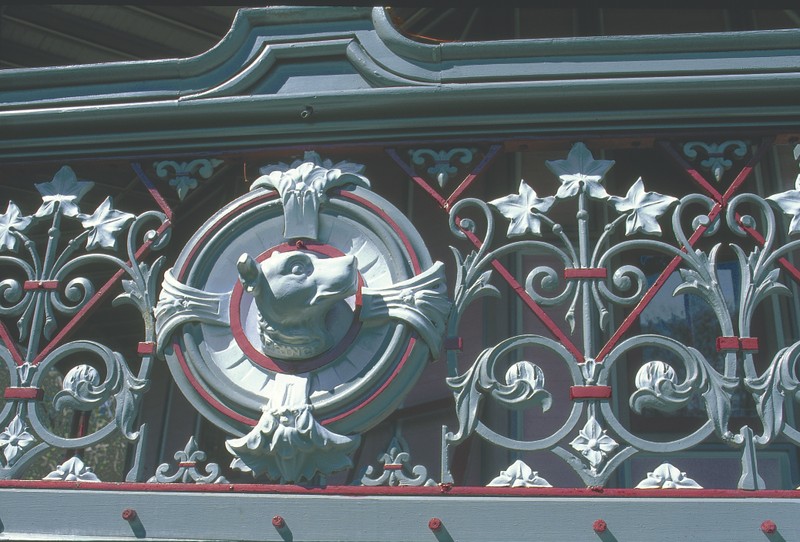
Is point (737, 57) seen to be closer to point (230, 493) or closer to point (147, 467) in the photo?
point (230, 493)

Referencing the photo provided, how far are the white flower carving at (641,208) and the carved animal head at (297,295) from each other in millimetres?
1313

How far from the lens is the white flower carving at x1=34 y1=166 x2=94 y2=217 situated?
19.5ft

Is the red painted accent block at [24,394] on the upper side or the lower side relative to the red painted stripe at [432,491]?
upper

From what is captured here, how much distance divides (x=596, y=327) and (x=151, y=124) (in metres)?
2.94

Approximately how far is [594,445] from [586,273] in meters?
0.82

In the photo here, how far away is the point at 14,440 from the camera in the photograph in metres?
5.37

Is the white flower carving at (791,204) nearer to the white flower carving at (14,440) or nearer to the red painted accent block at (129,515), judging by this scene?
the red painted accent block at (129,515)

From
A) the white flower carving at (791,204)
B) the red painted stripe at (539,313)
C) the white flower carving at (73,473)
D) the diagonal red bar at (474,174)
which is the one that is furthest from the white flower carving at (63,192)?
the white flower carving at (791,204)

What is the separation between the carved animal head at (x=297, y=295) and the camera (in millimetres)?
5215

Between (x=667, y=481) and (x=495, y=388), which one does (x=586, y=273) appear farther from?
(x=667, y=481)

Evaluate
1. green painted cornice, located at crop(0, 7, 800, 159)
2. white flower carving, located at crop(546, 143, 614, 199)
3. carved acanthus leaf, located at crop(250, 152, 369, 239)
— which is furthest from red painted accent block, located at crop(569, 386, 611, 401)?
carved acanthus leaf, located at crop(250, 152, 369, 239)

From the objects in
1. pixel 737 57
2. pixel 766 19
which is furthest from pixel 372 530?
pixel 766 19

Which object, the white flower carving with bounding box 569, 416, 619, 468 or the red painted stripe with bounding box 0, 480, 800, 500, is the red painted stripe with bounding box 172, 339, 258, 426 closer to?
the red painted stripe with bounding box 0, 480, 800, 500

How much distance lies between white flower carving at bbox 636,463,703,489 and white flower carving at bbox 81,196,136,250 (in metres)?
2.86
